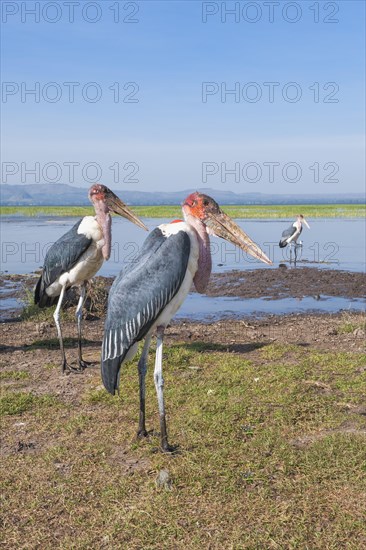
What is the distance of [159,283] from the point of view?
15.5 ft

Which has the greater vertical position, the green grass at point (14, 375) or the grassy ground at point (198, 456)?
the green grass at point (14, 375)

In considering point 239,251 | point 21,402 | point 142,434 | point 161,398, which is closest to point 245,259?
point 239,251

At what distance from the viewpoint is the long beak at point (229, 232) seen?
16.3 feet

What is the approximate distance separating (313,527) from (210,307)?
922 cm

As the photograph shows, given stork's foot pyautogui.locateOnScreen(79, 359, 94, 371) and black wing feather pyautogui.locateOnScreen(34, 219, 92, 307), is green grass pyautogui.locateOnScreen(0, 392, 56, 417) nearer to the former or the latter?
stork's foot pyautogui.locateOnScreen(79, 359, 94, 371)

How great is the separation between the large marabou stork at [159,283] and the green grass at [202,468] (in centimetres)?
50

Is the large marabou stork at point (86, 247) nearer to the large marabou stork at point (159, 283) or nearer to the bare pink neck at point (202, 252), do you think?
the large marabou stork at point (159, 283)

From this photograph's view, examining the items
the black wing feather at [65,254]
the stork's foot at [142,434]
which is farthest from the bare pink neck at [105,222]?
the stork's foot at [142,434]

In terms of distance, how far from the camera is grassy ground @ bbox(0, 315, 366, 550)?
3.68 m

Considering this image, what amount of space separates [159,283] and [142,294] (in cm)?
16

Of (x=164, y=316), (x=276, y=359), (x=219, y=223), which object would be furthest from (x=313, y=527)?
(x=276, y=359)

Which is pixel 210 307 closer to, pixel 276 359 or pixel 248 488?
pixel 276 359

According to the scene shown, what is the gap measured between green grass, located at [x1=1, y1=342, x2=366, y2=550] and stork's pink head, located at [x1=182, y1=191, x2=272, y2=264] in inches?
60.0

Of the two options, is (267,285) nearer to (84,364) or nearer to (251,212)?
(84,364)
